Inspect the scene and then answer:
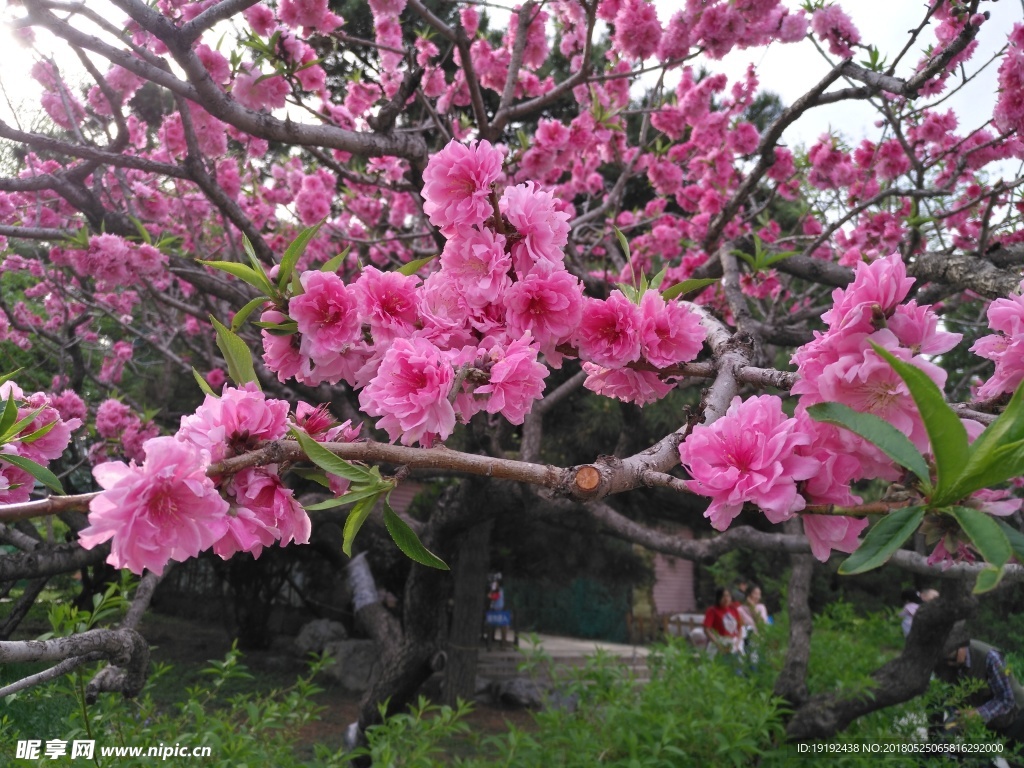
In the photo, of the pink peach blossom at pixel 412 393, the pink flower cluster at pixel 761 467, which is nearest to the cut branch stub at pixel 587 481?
the pink flower cluster at pixel 761 467

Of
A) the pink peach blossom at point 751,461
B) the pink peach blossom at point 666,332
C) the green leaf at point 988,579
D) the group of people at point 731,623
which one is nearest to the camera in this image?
the green leaf at point 988,579

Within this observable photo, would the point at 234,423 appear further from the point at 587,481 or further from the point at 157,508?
the point at 587,481

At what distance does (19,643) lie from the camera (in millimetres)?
1426

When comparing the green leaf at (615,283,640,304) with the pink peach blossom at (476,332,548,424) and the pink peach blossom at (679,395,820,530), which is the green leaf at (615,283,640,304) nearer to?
the pink peach blossom at (476,332,548,424)

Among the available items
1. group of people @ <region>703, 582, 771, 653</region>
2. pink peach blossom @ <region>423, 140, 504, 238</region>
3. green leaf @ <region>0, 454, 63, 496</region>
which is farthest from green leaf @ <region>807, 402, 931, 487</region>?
group of people @ <region>703, 582, 771, 653</region>

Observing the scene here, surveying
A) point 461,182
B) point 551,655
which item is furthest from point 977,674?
point 461,182

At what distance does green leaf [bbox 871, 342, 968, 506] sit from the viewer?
748 mm

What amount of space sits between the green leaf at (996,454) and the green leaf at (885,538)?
0.06 meters

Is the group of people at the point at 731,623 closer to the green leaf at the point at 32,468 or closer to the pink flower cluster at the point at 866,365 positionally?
the pink flower cluster at the point at 866,365

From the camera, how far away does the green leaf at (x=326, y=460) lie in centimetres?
91

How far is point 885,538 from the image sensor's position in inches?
31.3

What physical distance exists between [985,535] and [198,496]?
932mm

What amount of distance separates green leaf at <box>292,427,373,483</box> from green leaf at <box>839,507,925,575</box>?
0.63 meters

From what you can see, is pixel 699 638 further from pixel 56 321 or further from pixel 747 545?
pixel 56 321
